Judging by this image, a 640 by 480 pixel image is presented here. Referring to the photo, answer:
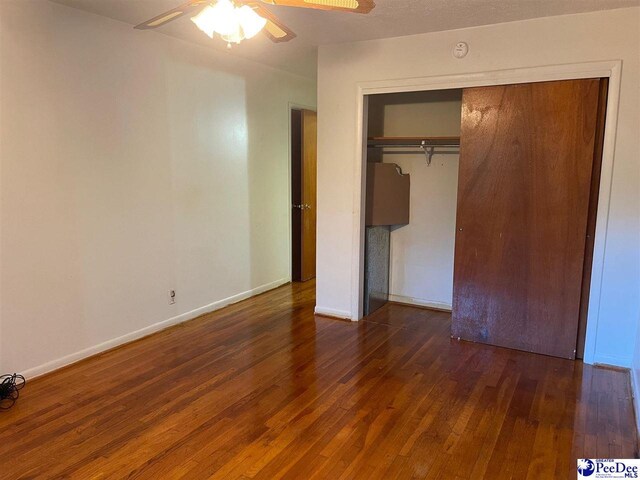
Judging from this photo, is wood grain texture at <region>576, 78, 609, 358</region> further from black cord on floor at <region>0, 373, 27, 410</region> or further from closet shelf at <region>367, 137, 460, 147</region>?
black cord on floor at <region>0, 373, 27, 410</region>

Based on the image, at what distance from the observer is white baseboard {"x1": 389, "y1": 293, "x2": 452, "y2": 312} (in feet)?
14.8

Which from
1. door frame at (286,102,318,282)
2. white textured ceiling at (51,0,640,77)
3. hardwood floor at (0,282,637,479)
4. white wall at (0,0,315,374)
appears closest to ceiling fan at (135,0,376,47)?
white textured ceiling at (51,0,640,77)

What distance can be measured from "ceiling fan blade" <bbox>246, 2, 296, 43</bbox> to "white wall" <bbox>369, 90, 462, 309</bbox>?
2.09m

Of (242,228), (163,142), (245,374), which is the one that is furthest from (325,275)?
(163,142)

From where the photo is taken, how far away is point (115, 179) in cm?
344

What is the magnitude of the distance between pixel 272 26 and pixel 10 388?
252 cm

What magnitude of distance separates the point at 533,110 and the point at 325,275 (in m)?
2.11

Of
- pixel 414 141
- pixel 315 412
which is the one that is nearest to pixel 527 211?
pixel 414 141

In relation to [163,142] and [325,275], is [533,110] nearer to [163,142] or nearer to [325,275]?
[325,275]

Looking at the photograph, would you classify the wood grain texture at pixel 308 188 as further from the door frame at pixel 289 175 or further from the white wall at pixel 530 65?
the white wall at pixel 530 65

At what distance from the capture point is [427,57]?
11.8 feet

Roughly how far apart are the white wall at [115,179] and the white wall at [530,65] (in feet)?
3.25

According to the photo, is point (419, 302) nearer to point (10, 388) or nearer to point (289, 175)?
point (289, 175)

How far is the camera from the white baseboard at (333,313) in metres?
4.23
